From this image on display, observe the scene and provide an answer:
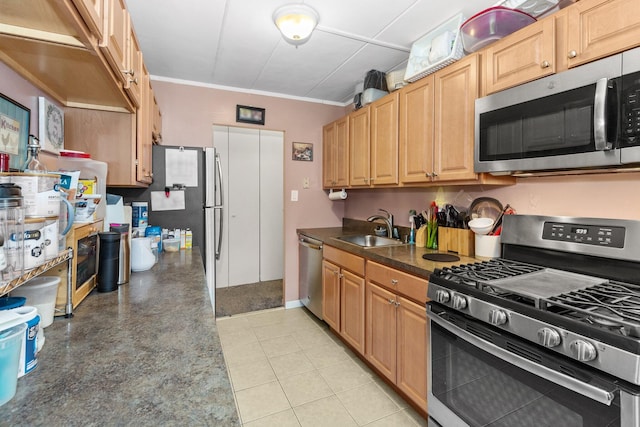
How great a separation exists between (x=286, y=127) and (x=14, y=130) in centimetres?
249

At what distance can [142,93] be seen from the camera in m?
1.92

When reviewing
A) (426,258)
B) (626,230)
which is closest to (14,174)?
(426,258)

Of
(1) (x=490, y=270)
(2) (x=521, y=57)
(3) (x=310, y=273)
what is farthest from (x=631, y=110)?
(3) (x=310, y=273)

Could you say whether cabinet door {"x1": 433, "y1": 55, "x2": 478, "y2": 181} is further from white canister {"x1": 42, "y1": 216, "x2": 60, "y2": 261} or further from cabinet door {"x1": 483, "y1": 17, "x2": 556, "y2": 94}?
white canister {"x1": 42, "y1": 216, "x2": 60, "y2": 261}

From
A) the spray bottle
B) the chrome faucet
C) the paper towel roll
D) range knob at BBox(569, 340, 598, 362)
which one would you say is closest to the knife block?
the spray bottle

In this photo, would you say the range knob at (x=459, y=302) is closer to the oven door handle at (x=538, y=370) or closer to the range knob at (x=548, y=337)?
the oven door handle at (x=538, y=370)

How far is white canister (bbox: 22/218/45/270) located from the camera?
83 cm

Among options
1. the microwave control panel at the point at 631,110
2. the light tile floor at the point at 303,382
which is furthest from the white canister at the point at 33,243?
the microwave control panel at the point at 631,110

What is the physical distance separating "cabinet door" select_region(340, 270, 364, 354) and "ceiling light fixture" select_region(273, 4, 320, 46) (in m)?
1.73

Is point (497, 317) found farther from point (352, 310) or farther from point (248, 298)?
point (248, 298)

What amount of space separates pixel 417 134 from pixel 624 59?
1.11 meters

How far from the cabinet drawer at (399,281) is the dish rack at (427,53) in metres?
1.35

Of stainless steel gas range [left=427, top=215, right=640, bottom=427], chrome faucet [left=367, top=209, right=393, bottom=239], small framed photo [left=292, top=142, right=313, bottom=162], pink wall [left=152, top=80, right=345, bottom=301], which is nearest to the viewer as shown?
stainless steel gas range [left=427, top=215, right=640, bottom=427]

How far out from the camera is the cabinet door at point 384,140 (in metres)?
2.39
